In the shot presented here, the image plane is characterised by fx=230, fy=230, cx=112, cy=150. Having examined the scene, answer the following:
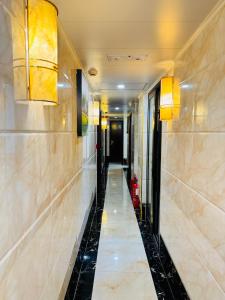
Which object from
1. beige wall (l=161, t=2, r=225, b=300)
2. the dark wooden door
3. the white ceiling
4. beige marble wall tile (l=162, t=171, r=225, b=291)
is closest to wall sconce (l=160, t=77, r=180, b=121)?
beige wall (l=161, t=2, r=225, b=300)

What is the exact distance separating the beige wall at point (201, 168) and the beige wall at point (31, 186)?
32.4 inches

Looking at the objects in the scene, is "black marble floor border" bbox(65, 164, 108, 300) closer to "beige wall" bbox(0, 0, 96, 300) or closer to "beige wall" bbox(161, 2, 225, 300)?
"beige wall" bbox(0, 0, 96, 300)

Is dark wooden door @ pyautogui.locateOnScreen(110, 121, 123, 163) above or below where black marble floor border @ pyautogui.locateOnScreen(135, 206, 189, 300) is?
above

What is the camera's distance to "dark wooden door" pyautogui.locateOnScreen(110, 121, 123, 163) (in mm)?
10852

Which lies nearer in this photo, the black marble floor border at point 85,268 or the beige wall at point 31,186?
the beige wall at point 31,186

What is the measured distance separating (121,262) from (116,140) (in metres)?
8.75

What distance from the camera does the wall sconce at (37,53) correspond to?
78cm

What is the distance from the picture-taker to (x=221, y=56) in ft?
3.59

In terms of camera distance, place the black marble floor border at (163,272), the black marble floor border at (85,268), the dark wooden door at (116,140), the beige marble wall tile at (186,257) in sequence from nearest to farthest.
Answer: the beige marble wall tile at (186,257)
the black marble floor border at (163,272)
the black marble floor border at (85,268)
the dark wooden door at (116,140)

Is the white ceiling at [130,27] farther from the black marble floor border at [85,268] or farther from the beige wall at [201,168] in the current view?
the black marble floor border at [85,268]

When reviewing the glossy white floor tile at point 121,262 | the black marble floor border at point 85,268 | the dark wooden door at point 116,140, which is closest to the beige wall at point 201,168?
the glossy white floor tile at point 121,262

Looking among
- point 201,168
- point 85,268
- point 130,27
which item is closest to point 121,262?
point 85,268

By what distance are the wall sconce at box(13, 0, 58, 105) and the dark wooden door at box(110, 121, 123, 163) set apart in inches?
393

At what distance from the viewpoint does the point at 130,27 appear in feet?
4.23
